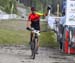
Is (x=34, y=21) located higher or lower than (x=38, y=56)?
higher

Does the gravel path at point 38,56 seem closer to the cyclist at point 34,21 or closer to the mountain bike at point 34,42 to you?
the mountain bike at point 34,42

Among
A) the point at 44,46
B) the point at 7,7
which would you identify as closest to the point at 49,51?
the point at 44,46

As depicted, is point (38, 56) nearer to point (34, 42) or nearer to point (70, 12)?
point (34, 42)

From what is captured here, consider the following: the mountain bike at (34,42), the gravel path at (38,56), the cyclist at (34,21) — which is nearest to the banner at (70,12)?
the gravel path at (38,56)

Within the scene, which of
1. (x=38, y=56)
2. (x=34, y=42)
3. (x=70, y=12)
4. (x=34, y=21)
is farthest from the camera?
(x=70, y=12)

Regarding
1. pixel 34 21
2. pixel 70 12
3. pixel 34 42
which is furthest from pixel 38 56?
pixel 70 12

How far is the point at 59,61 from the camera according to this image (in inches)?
528

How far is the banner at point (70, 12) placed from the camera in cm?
1548

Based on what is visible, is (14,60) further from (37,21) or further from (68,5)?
(68,5)

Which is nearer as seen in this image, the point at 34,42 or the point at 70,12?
the point at 34,42

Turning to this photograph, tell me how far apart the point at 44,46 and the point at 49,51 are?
2090 millimetres

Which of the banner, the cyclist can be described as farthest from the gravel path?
the banner

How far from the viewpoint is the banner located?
609 inches

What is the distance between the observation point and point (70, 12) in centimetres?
1552
